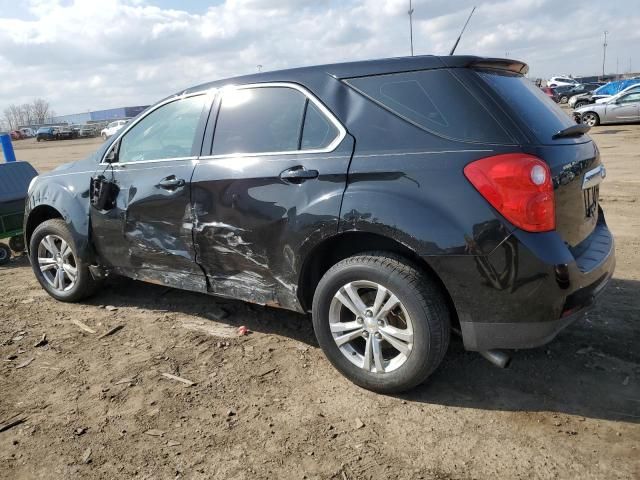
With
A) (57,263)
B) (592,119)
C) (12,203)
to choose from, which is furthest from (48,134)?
(57,263)

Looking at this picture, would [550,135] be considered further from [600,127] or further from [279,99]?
[600,127]

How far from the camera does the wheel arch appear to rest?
297cm

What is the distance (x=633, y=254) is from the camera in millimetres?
5355

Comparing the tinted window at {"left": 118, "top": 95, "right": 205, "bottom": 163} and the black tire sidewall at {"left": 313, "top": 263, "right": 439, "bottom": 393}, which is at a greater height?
the tinted window at {"left": 118, "top": 95, "right": 205, "bottom": 163}

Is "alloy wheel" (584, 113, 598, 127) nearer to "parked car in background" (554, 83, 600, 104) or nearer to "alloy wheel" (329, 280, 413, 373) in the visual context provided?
"parked car in background" (554, 83, 600, 104)

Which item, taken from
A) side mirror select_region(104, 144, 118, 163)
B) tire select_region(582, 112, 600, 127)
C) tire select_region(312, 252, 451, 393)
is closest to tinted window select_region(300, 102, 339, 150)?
tire select_region(312, 252, 451, 393)

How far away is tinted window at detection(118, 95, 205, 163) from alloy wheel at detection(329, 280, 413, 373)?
165 centimetres

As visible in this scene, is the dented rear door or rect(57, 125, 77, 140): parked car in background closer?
the dented rear door

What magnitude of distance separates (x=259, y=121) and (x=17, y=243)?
496cm

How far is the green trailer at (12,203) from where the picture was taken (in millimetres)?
6621

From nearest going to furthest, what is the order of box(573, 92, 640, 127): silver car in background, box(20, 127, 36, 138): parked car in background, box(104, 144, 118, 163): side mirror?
1. box(104, 144, 118, 163): side mirror
2. box(573, 92, 640, 127): silver car in background
3. box(20, 127, 36, 138): parked car in background

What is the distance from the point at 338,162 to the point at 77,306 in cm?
309

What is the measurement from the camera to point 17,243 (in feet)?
22.9

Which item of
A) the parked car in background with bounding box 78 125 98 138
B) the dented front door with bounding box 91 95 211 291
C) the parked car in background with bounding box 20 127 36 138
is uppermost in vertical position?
the parked car in background with bounding box 20 127 36 138
